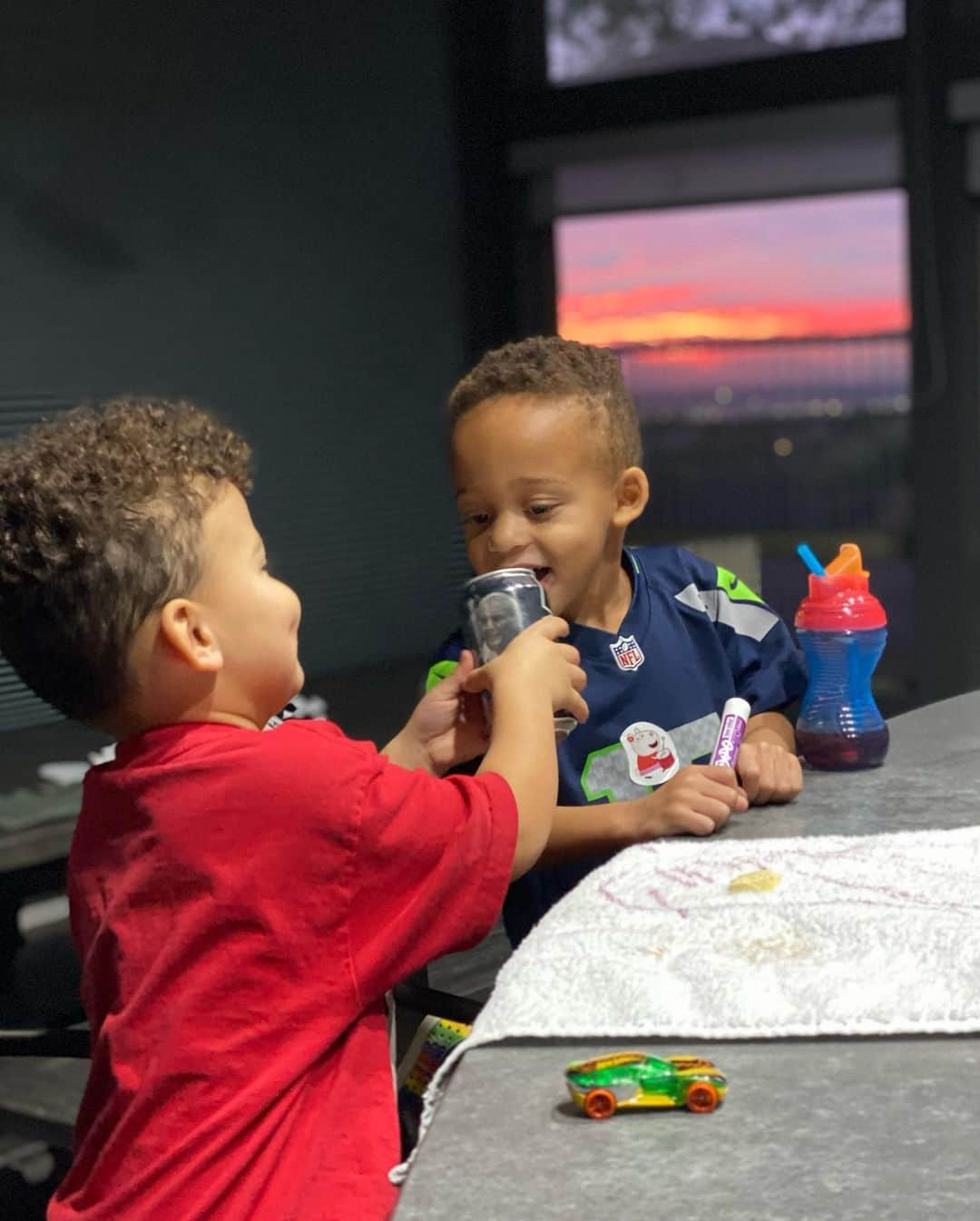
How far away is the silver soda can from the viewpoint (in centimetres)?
114

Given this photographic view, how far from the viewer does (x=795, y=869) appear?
103 centimetres

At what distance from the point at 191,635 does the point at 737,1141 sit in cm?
47

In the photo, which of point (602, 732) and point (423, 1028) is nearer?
point (423, 1028)

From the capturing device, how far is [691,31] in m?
4.75

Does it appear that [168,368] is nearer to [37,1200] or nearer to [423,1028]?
[37,1200]

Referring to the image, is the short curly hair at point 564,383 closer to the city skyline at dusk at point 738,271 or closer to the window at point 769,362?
the window at point 769,362

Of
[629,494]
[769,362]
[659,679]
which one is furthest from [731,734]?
[769,362]

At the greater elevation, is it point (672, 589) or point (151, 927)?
point (672, 589)

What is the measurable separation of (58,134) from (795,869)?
3.49 meters

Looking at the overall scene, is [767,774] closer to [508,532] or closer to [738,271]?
[508,532]

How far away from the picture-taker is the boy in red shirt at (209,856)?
0.91 m

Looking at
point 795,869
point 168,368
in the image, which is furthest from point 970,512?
point 795,869

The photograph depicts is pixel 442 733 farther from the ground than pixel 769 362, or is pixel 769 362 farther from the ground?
pixel 769 362

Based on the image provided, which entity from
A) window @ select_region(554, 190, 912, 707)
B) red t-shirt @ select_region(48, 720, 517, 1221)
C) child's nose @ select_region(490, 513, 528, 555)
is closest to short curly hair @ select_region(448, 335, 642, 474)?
child's nose @ select_region(490, 513, 528, 555)
